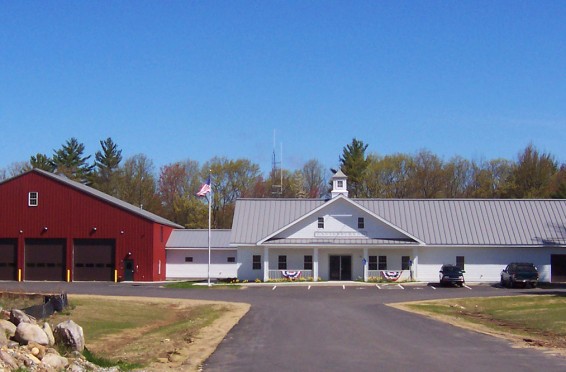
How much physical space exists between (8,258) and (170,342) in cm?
4480

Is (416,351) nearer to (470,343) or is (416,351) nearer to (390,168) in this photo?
(470,343)

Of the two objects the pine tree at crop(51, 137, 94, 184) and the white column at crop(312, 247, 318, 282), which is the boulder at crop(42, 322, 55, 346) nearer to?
the white column at crop(312, 247, 318, 282)

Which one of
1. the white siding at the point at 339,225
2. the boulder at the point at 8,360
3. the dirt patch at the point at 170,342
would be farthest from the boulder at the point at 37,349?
the white siding at the point at 339,225

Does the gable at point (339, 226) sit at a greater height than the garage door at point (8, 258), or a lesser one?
greater

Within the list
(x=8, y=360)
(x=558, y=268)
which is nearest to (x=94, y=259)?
(x=558, y=268)

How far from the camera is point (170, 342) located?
2206cm

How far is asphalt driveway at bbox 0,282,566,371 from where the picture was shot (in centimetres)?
1698

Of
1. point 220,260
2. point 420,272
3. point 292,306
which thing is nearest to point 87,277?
point 220,260

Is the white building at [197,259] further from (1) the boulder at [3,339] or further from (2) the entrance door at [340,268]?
(1) the boulder at [3,339]

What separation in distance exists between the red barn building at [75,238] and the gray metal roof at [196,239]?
6368 mm

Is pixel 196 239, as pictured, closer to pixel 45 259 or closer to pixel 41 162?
pixel 45 259

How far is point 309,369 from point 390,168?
85869mm

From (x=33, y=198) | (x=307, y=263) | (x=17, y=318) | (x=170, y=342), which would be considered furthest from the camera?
(x=33, y=198)

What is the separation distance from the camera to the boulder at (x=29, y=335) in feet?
53.8
